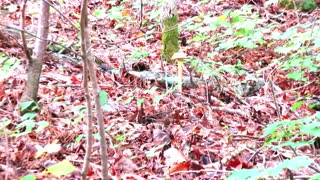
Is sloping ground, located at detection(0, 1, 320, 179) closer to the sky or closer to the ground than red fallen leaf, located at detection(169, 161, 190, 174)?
closer to the sky

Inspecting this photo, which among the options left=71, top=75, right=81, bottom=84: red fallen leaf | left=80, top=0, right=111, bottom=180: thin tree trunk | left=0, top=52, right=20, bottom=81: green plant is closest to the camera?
left=80, top=0, right=111, bottom=180: thin tree trunk

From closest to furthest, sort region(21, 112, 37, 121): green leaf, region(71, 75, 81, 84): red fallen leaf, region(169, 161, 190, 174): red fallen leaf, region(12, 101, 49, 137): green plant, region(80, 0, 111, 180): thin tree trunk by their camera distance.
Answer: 1. region(80, 0, 111, 180): thin tree trunk
2. region(169, 161, 190, 174): red fallen leaf
3. region(12, 101, 49, 137): green plant
4. region(21, 112, 37, 121): green leaf
5. region(71, 75, 81, 84): red fallen leaf

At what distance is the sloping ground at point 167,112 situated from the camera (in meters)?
2.59

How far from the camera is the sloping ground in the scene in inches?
102

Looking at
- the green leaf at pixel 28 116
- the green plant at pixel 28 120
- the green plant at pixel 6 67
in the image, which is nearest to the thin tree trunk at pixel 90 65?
the green plant at pixel 28 120

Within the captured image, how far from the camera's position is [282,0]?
838cm

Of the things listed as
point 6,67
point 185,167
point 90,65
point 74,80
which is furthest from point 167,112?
point 90,65

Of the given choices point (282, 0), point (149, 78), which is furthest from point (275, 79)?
point (282, 0)

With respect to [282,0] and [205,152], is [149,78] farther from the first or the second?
[282,0]

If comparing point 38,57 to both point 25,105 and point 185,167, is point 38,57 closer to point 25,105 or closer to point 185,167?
point 25,105

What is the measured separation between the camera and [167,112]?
11.7ft

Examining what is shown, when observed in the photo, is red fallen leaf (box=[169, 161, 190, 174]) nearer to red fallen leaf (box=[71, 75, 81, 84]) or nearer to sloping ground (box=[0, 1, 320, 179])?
sloping ground (box=[0, 1, 320, 179])

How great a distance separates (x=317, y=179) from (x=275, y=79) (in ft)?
10.9

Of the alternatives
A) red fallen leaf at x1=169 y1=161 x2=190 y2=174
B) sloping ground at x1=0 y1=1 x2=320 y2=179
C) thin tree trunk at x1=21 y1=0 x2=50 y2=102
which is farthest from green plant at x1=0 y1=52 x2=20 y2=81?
red fallen leaf at x1=169 y1=161 x2=190 y2=174
